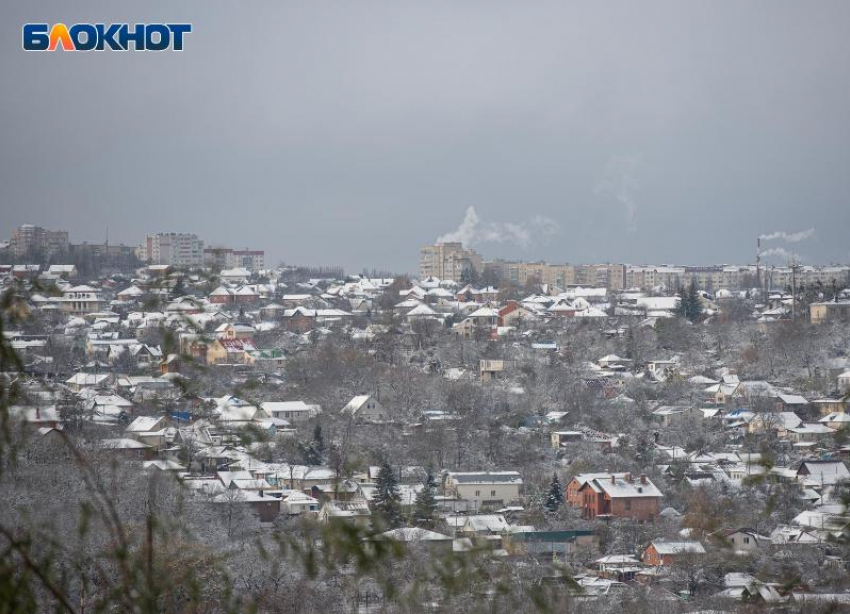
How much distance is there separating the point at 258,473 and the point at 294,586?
4455mm

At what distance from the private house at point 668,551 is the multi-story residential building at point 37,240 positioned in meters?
22.9

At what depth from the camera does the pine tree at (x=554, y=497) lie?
11164 mm

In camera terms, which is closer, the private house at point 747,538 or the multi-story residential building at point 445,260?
the private house at point 747,538

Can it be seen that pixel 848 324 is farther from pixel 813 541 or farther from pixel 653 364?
pixel 813 541

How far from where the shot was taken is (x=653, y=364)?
18375 mm

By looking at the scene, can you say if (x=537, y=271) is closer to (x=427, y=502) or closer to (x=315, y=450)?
(x=315, y=450)

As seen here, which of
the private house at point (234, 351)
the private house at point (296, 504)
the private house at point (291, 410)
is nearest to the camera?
the private house at point (296, 504)

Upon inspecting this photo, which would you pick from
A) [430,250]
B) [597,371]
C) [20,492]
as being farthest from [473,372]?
[430,250]

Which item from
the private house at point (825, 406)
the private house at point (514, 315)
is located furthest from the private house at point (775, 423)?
the private house at point (514, 315)

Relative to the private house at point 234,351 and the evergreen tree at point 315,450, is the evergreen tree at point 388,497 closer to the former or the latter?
the evergreen tree at point 315,450

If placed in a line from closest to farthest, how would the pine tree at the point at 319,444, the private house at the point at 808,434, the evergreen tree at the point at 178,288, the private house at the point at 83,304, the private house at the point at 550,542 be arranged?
the evergreen tree at the point at 178,288 → the private house at the point at 550,542 → the pine tree at the point at 319,444 → the private house at the point at 808,434 → the private house at the point at 83,304

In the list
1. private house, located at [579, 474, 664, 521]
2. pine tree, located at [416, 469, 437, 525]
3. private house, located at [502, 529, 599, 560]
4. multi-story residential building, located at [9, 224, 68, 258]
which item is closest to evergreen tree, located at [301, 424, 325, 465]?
pine tree, located at [416, 469, 437, 525]

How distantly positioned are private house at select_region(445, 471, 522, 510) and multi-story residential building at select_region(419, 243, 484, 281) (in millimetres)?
23086

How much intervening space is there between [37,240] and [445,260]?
35.9 ft
